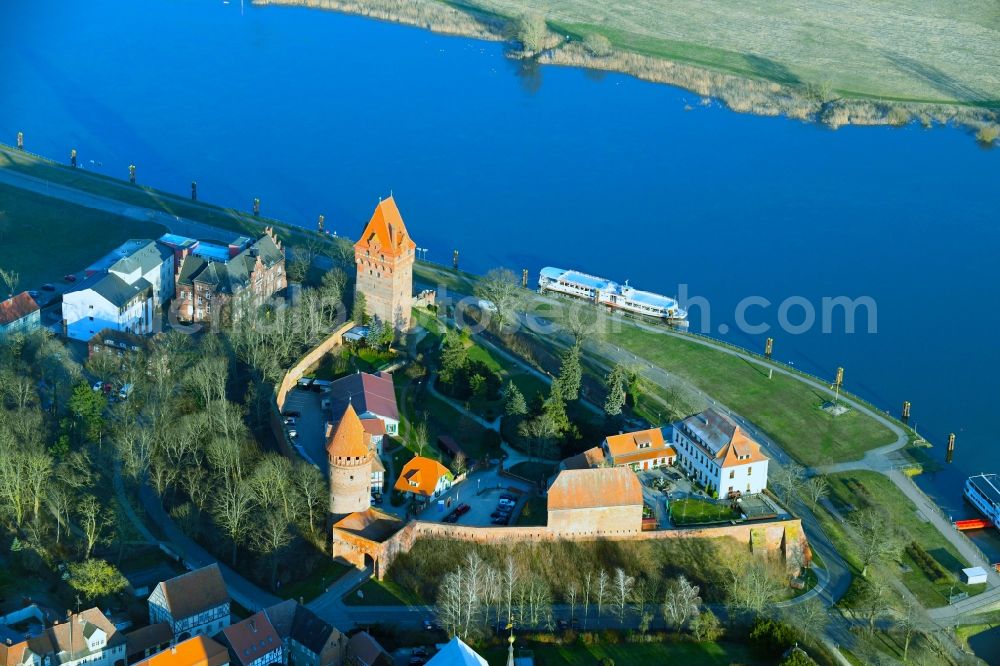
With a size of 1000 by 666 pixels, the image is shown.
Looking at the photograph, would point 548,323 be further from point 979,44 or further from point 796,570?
point 979,44

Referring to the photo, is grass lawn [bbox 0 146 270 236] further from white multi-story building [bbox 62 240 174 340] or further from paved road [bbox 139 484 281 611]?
paved road [bbox 139 484 281 611]

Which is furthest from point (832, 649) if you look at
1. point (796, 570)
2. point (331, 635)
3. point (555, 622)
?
point (331, 635)

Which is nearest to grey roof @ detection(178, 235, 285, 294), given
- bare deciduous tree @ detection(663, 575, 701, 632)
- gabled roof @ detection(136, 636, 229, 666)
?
gabled roof @ detection(136, 636, 229, 666)

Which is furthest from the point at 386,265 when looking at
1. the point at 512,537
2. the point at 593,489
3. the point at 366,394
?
the point at 593,489

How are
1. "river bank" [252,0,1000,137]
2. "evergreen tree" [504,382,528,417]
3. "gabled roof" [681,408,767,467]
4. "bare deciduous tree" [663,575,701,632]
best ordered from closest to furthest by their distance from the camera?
"bare deciduous tree" [663,575,701,632]
"gabled roof" [681,408,767,467]
"evergreen tree" [504,382,528,417]
"river bank" [252,0,1000,137]

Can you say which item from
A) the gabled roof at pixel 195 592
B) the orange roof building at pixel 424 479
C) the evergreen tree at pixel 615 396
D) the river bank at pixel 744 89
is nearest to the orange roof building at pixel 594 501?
the orange roof building at pixel 424 479

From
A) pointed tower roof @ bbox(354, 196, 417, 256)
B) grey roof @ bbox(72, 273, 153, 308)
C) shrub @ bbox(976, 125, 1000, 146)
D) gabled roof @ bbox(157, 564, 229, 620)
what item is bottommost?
gabled roof @ bbox(157, 564, 229, 620)
